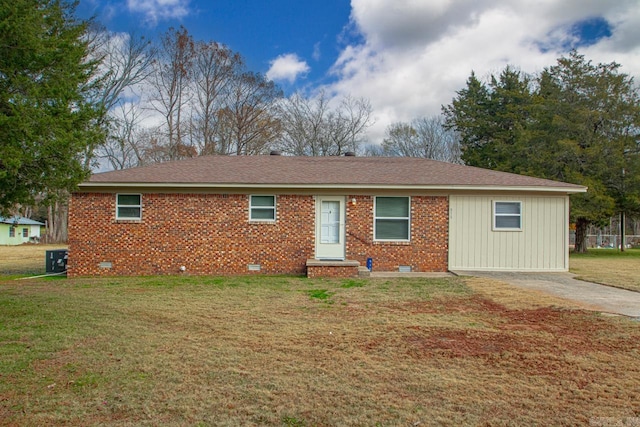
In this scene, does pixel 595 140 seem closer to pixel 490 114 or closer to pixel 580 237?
pixel 580 237

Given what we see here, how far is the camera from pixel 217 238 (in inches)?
484

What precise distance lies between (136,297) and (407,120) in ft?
109

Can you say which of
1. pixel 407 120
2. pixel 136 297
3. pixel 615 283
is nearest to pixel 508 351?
pixel 136 297

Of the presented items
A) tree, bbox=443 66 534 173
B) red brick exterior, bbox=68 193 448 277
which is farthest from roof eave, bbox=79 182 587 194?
tree, bbox=443 66 534 173

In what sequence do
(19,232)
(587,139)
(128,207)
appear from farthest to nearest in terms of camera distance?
(19,232), (587,139), (128,207)

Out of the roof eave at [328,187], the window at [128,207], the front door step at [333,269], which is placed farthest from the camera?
the window at [128,207]

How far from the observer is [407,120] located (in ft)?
125

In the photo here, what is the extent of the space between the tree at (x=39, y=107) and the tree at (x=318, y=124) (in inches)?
991

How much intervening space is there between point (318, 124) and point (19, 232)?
29.2m

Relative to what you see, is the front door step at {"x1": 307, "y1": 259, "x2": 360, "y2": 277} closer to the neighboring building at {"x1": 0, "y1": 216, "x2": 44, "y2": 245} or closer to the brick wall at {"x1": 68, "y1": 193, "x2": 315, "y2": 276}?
the brick wall at {"x1": 68, "y1": 193, "x2": 315, "y2": 276}

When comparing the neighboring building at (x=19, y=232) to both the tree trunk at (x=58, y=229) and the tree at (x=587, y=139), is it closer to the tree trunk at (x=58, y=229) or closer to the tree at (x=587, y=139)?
the tree trunk at (x=58, y=229)

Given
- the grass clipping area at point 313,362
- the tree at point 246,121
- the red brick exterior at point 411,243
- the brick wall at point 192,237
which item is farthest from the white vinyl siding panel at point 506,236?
the tree at point 246,121

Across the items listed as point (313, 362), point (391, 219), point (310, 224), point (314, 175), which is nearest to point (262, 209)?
point (310, 224)

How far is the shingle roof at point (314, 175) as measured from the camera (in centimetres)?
1206
